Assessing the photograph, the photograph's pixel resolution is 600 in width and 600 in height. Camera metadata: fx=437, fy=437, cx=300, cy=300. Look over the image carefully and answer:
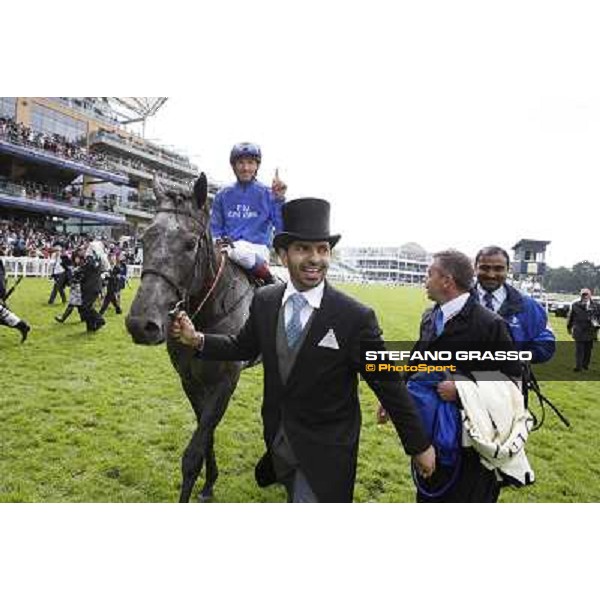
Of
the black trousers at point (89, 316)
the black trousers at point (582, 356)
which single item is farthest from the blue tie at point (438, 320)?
the black trousers at point (89, 316)

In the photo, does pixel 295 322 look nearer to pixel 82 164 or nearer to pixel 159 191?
pixel 159 191

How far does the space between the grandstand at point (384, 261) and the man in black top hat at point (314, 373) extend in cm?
101

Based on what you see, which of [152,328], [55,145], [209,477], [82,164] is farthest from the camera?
[82,164]

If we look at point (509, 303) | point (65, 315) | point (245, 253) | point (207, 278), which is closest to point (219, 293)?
point (207, 278)

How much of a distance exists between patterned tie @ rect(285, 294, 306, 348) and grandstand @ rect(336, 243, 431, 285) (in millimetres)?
1007

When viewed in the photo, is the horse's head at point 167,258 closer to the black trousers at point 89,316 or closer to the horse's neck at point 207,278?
the horse's neck at point 207,278

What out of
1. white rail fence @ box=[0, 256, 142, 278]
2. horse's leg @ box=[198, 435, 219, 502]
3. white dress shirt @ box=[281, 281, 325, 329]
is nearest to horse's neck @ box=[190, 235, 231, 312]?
white dress shirt @ box=[281, 281, 325, 329]

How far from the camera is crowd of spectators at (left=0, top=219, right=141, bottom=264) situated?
525 cm

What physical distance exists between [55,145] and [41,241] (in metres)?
2.12

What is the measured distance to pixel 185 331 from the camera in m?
2.18

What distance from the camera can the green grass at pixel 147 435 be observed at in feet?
10.8

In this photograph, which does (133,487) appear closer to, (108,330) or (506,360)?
(506,360)

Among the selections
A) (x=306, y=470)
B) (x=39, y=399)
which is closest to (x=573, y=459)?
(x=306, y=470)

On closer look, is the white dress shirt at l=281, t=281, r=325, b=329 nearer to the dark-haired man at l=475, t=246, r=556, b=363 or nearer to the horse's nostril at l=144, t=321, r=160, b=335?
the horse's nostril at l=144, t=321, r=160, b=335
